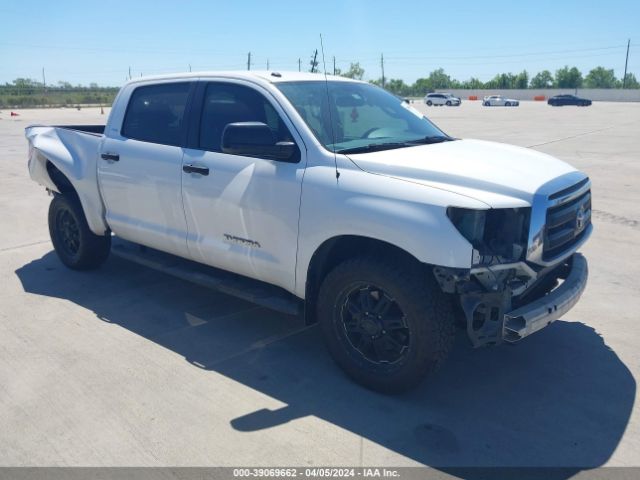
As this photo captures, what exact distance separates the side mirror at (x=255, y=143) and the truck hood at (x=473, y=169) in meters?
0.45

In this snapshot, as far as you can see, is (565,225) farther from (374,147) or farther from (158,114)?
(158,114)

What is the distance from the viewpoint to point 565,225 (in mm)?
3836

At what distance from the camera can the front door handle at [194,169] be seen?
14.5 feet

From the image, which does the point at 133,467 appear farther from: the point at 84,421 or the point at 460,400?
the point at 460,400

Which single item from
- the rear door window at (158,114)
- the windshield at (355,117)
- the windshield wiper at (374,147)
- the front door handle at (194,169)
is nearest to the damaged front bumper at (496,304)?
the windshield wiper at (374,147)

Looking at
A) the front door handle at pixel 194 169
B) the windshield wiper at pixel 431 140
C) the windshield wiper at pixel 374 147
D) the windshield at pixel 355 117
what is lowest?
the front door handle at pixel 194 169

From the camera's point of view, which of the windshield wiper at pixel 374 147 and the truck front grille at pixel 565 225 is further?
the windshield wiper at pixel 374 147

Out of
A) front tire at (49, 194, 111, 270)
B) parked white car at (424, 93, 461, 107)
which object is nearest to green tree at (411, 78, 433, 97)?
parked white car at (424, 93, 461, 107)

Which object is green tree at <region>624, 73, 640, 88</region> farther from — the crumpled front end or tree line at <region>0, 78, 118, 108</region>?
the crumpled front end

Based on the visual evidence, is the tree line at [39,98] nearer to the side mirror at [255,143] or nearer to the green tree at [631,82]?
the side mirror at [255,143]

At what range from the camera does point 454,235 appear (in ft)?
10.5

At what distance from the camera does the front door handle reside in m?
4.43

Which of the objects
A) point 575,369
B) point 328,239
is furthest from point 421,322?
point 575,369

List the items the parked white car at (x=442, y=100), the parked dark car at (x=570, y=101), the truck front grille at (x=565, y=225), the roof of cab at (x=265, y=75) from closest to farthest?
the truck front grille at (x=565, y=225), the roof of cab at (x=265, y=75), the parked dark car at (x=570, y=101), the parked white car at (x=442, y=100)
